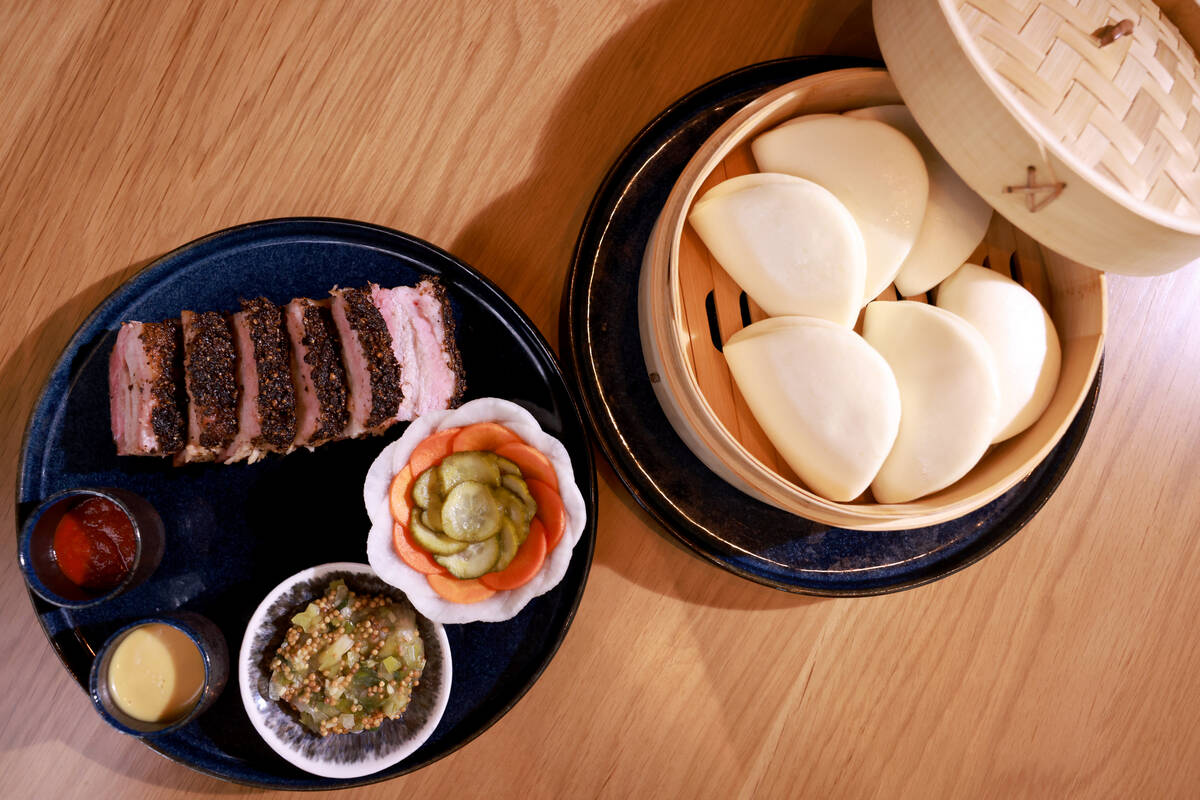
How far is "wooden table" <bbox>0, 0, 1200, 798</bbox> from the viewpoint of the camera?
1.61m

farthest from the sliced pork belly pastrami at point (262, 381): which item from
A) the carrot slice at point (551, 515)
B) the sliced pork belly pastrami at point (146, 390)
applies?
the carrot slice at point (551, 515)

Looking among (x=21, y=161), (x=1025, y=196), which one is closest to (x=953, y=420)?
(x=1025, y=196)

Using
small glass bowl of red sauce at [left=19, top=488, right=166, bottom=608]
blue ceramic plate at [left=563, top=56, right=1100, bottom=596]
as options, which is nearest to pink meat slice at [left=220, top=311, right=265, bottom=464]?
small glass bowl of red sauce at [left=19, top=488, right=166, bottom=608]

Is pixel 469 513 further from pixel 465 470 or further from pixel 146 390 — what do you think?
pixel 146 390

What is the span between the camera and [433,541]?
1.37 metres

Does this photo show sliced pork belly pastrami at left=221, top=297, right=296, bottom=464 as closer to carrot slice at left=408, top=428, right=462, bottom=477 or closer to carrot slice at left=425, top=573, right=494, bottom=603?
carrot slice at left=408, top=428, right=462, bottom=477

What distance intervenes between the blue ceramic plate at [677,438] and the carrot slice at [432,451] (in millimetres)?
320

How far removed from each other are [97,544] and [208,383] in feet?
1.22

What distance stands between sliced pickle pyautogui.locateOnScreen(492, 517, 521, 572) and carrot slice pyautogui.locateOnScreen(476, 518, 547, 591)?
0.6 inches

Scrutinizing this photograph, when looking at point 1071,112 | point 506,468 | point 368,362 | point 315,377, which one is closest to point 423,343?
point 368,362

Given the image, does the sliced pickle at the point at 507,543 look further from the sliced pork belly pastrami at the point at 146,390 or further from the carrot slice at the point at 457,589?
the sliced pork belly pastrami at the point at 146,390

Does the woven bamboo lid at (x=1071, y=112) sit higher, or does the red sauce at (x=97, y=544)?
the woven bamboo lid at (x=1071, y=112)

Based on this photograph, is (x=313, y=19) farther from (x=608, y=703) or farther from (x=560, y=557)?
(x=608, y=703)

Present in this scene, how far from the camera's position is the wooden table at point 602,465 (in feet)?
5.27
